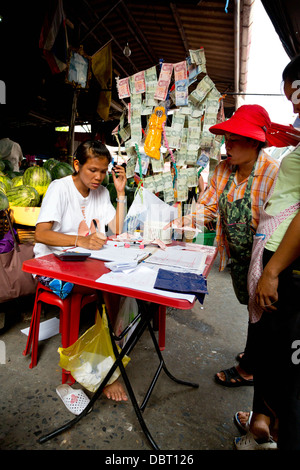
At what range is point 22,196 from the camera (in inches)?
109

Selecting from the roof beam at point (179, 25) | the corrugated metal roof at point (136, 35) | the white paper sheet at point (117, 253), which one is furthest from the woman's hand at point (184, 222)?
the roof beam at point (179, 25)

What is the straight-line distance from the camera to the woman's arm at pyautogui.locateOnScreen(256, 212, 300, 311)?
110 cm

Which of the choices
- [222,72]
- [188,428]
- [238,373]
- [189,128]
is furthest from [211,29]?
[188,428]

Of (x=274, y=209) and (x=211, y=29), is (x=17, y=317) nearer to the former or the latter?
(x=274, y=209)

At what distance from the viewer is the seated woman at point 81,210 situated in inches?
72.1

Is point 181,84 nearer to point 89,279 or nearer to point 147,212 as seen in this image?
point 147,212

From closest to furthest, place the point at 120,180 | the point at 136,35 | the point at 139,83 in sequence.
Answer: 1. the point at 120,180
2. the point at 139,83
3. the point at 136,35

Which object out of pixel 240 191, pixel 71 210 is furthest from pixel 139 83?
pixel 240 191

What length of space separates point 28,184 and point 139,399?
2.59m

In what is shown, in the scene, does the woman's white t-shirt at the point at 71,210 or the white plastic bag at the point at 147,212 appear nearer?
the woman's white t-shirt at the point at 71,210

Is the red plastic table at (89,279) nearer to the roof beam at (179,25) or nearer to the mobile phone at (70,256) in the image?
the mobile phone at (70,256)

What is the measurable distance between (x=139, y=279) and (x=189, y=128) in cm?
223

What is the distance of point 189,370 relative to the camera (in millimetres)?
2279

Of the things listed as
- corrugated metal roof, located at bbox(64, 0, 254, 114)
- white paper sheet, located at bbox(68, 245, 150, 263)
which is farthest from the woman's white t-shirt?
corrugated metal roof, located at bbox(64, 0, 254, 114)
